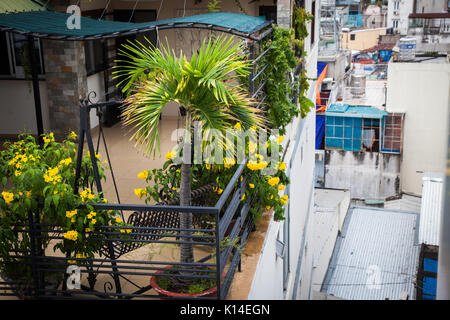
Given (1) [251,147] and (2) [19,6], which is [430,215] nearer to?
(1) [251,147]

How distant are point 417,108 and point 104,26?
61.5 ft

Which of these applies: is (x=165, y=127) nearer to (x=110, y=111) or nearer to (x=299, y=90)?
(x=110, y=111)

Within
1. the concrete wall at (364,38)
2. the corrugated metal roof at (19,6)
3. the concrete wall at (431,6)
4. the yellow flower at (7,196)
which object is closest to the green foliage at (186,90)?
the yellow flower at (7,196)

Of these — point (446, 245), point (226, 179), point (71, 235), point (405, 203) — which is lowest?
point (405, 203)

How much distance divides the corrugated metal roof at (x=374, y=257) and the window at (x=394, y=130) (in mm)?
4850

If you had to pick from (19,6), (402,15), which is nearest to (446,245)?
(19,6)

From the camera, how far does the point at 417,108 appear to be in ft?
74.4

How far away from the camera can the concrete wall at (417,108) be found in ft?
73.5

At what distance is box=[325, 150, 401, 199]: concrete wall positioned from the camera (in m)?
23.3

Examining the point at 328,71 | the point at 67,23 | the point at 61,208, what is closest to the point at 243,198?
the point at 61,208

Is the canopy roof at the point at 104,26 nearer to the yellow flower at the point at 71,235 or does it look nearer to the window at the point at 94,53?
the window at the point at 94,53

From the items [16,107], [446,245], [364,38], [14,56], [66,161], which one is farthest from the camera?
[364,38]
